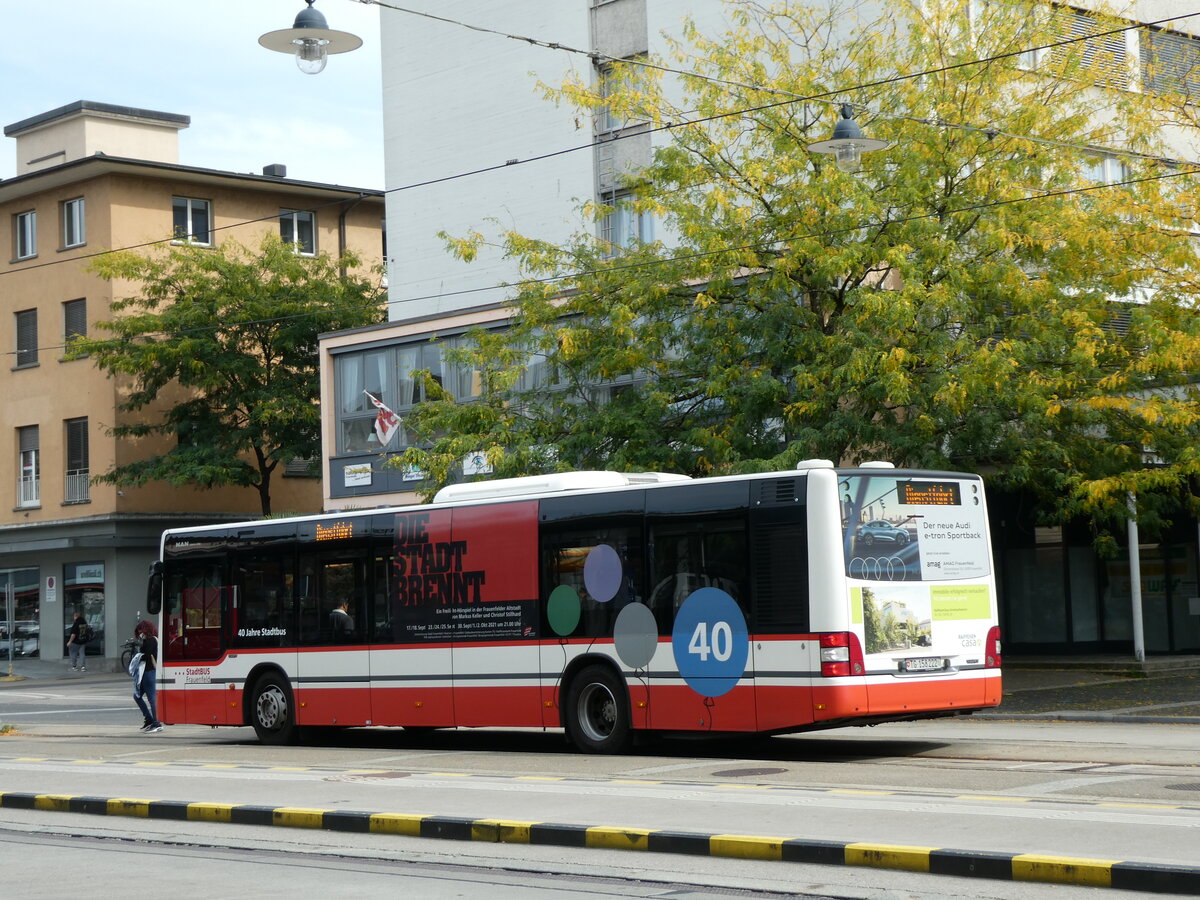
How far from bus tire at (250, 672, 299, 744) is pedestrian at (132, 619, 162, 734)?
3.31 meters

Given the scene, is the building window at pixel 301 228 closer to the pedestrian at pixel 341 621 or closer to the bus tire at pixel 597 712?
the pedestrian at pixel 341 621

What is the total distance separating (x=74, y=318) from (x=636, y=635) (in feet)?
124

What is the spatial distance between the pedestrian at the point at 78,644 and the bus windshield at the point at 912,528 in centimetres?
3650

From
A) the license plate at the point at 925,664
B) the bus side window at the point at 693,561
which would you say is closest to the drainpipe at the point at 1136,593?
the license plate at the point at 925,664

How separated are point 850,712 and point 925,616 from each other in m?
1.46

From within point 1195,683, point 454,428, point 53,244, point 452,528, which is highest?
point 53,244

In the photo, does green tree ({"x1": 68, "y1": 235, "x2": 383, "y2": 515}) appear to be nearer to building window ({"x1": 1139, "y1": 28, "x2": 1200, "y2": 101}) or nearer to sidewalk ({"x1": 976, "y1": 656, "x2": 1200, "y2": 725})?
sidewalk ({"x1": 976, "y1": 656, "x2": 1200, "y2": 725})

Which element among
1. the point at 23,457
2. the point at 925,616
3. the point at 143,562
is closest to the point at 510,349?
the point at 925,616

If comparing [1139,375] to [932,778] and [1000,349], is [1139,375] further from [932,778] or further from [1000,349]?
[932,778]

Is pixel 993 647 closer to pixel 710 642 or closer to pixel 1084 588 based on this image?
pixel 710 642

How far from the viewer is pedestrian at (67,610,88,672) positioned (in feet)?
158

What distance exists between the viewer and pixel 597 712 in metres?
17.8

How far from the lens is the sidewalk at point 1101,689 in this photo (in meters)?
21.2

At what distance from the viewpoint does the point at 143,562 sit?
49.8 meters
